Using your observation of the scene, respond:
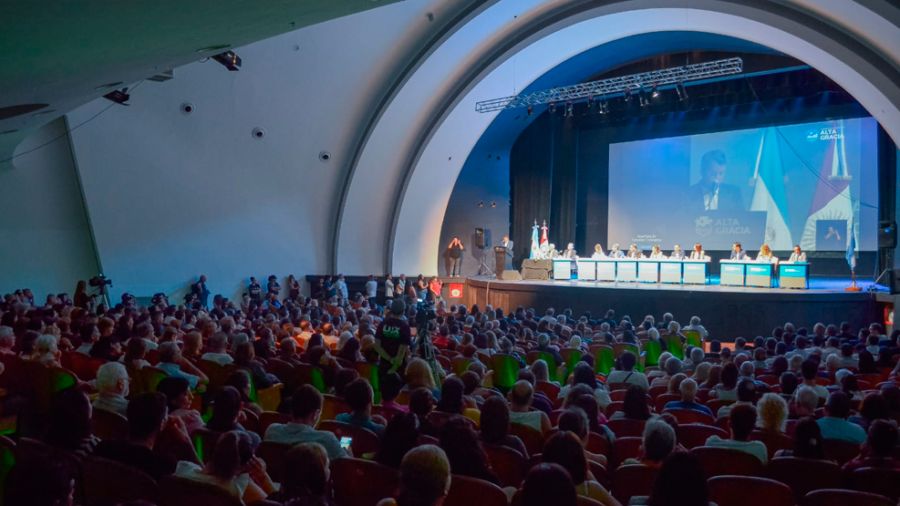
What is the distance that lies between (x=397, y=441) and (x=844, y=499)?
6.91ft

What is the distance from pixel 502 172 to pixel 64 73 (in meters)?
19.5

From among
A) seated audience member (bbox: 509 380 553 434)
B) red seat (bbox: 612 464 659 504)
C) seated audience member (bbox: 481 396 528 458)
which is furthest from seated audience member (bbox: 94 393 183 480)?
red seat (bbox: 612 464 659 504)

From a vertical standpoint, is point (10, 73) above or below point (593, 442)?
above

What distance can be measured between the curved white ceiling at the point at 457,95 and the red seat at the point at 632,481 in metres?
12.7

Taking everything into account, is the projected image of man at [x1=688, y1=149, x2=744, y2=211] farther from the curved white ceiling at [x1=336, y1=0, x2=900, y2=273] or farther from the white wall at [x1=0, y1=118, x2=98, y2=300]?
the white wall at [x1=0, y1=118, x2=98, y2=300]

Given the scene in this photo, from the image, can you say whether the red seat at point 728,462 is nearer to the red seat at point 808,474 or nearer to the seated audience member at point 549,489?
the red seat at point 808,474

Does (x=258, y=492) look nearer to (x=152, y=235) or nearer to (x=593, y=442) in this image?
(x=593, y=442)

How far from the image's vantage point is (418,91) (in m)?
18.7

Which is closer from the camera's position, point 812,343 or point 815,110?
point 812,343

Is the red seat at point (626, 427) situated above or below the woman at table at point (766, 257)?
below

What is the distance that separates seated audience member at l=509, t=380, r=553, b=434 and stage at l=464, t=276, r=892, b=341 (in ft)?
37.6

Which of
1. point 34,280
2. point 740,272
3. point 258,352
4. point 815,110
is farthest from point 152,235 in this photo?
point 815,110

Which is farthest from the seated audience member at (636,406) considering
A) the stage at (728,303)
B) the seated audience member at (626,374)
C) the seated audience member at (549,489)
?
the stage at (728,303)

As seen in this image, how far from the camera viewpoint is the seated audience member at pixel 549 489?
7.93ft
